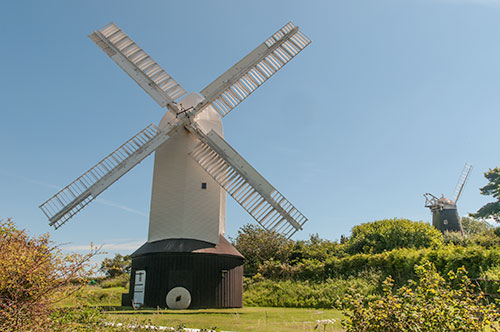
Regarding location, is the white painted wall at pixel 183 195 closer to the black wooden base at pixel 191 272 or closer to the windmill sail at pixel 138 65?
the black wooden base at pixel 191 272

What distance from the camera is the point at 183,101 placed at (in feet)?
44.8

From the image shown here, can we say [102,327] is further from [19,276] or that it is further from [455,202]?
[455,202]

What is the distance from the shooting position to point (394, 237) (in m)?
21.3

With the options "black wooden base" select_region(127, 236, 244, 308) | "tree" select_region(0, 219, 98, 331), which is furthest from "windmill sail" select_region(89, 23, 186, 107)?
"tree" select_region(0, 219, 98, 331)

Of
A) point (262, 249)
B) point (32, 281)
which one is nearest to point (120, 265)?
point (262, 249)

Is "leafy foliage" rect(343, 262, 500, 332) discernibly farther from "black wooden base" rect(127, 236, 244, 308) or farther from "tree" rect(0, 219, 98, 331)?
"black wooden base" rect(127, 236, 244, 308)

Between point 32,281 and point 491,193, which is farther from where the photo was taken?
point 491,193

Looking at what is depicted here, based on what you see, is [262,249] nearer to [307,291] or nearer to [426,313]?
[307,291]

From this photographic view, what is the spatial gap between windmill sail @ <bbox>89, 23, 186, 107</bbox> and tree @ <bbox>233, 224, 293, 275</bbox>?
525 inches

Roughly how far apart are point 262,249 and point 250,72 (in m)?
14.6

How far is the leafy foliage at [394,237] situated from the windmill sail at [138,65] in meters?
15.1

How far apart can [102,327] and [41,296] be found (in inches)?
55.4

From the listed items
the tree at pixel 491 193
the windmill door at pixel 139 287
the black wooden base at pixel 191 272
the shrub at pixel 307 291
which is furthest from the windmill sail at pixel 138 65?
the tree at pixel 491 193

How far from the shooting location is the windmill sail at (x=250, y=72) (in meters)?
13.3
